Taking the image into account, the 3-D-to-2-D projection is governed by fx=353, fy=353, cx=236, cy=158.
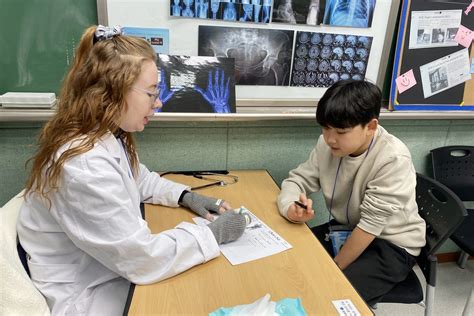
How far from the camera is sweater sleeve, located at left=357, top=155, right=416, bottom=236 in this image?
1.21 meters

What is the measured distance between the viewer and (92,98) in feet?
3.00

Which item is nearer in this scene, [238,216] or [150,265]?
[150,265]

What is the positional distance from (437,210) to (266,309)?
84 centimetres

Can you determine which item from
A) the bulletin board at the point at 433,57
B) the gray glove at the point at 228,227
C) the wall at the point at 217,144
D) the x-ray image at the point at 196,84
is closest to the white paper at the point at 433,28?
the bulletin board at the point at 433,57

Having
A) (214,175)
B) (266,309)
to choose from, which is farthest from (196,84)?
(266,309)

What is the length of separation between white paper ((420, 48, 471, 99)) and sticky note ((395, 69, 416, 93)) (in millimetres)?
56

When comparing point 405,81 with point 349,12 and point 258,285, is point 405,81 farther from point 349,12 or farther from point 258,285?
point 258,285

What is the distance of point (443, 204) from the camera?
50.1 inches

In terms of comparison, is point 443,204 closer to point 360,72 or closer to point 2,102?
point 360,72

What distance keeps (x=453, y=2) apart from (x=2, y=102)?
2.08 m

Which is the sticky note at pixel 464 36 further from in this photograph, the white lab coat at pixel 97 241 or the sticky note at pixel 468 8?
the white lab coat at pixel 97 241

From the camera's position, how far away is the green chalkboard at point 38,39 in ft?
4.55

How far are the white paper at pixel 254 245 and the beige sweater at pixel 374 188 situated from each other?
131mm

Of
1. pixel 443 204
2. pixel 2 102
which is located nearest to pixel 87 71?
pixel 2 102
